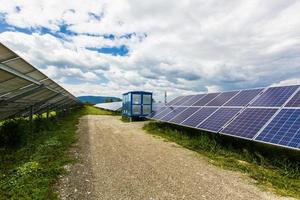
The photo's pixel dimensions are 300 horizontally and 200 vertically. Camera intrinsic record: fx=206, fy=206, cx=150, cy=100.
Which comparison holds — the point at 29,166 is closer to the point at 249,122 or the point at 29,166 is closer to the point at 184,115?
the point at 249,122

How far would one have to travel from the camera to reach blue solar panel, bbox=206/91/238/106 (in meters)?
13.4

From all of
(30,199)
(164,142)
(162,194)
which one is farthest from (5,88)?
(164,142)

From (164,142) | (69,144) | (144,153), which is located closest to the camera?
(144,153)

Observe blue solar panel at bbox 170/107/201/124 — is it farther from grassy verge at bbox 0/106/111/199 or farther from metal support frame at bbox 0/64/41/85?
metal support frame at bbox 0/64/41/85

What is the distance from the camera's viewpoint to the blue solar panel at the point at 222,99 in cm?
1340

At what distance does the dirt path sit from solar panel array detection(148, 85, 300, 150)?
187 centimetres

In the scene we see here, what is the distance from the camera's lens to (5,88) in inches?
342

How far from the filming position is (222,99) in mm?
13891

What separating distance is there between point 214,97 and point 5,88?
1259cm

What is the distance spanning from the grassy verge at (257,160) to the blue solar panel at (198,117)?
37.3 inches

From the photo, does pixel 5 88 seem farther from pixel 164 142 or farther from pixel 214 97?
pixel 214 97

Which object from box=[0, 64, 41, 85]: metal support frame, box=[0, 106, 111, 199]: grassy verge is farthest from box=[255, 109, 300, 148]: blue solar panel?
box=[0, 64, 41, 85]: metal support frame

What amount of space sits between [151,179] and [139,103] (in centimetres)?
2063

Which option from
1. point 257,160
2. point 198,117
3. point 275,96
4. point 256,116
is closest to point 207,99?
point 198,117
